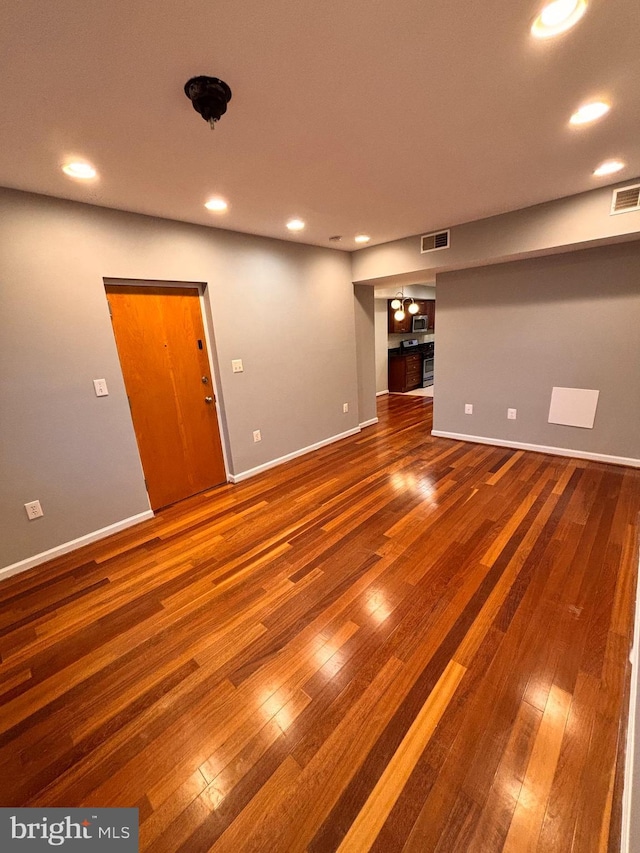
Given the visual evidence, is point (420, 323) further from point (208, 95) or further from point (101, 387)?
point (208, 95)

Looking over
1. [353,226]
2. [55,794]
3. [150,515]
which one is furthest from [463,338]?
[55,794]

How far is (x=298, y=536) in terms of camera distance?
250cm

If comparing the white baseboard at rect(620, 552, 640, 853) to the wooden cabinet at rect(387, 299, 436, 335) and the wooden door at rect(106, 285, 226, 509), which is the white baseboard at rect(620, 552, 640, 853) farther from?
the wooden cabinet at rect(387, 299, 436, 335)

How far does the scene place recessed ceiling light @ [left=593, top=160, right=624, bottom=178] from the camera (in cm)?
221

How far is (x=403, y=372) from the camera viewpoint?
23.9 ft

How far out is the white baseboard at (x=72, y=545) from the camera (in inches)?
89.7

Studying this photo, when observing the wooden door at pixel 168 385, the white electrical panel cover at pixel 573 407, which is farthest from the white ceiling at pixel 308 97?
the white electrical panel cover at pixel 573 407

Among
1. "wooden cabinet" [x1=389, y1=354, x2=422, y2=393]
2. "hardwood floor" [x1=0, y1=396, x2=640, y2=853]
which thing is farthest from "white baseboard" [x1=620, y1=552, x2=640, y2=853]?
"wooden cabinet" [x1=389, y1=354, x2=422, y2=393]

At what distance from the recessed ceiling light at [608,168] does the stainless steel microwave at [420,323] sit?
510cm

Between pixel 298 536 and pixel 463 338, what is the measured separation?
310cm

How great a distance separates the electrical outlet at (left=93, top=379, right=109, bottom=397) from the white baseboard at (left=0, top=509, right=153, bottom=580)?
1.07m

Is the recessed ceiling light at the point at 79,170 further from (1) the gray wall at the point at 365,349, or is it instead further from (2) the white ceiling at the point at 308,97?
(1) the gray wall at the point at 365,349

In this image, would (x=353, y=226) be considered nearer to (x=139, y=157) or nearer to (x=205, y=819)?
(x=139, y=157)

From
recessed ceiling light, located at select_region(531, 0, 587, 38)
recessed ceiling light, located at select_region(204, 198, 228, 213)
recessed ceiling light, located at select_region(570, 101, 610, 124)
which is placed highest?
recessed ceiling light, located at select_region(204, 198, 228, 213)
